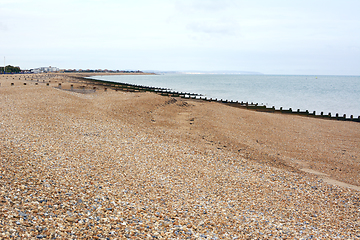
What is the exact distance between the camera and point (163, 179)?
35.9 feet

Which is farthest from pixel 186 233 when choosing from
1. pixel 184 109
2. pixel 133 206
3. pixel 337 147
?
pixel 184 109

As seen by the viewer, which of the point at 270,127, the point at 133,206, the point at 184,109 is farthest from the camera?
the point at 184,109

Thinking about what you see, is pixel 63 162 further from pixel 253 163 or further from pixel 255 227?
pixel 253 163

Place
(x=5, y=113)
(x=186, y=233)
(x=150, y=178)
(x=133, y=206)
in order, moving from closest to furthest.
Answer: (x=186, y=233) → (x=133, y=206) → (x=150, y=178) → (x=5, y=113)

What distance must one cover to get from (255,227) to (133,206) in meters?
3.63

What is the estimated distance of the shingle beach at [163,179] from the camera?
7328 millimetres

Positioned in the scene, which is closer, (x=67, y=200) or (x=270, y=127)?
(x=67, y=200)

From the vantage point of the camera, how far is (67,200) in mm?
7918

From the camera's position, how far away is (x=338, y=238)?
779cm

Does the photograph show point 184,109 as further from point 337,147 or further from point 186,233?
point 186,233

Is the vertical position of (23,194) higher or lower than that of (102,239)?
higher

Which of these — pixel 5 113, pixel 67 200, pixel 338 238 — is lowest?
pixel 338 238

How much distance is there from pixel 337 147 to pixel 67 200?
1766 cm

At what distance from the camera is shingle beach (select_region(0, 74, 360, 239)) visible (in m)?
7.33
